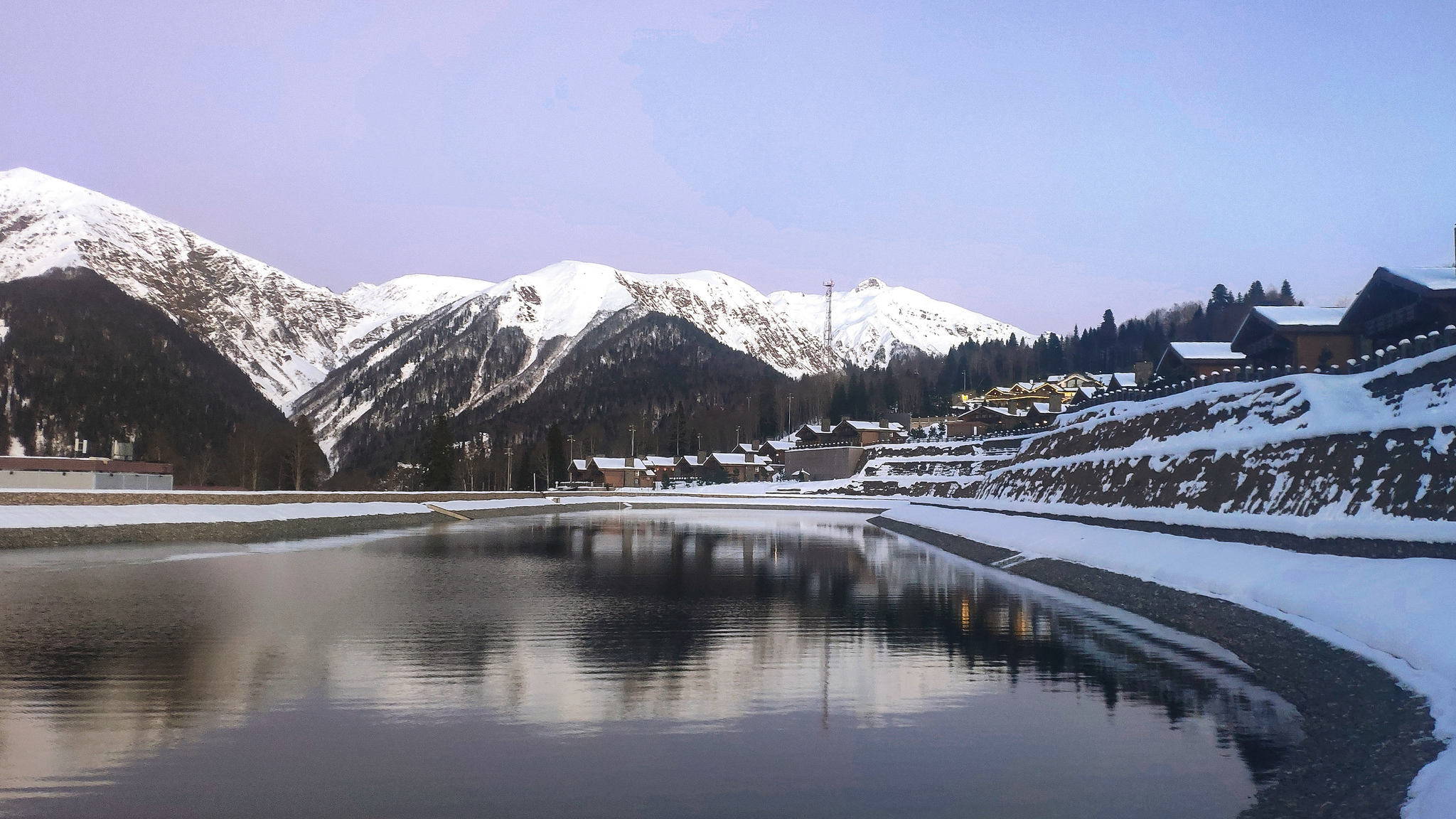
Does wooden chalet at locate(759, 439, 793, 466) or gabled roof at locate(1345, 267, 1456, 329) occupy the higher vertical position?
gabled roof at locate(1345, 267, 1456, 329)

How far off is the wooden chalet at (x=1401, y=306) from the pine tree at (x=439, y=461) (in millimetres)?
102053

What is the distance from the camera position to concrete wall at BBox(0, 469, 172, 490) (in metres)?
65.8

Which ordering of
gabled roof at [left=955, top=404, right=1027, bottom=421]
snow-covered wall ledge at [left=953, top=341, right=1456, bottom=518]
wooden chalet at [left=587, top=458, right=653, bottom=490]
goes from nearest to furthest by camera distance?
snow-covered wall ledge at [left=953, top=341, right=1456, bottom=518]
gabled roof at [left=955, top=404, right=1027, bottom=421]
wooden chalet at [left=587, top=458, right=653, bottom=490]

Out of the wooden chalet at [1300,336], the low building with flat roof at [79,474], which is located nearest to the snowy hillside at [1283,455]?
the wooden chalet at [1300,336]

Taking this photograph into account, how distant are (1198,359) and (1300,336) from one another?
568 inches

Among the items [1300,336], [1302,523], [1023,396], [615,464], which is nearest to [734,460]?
[615,464]

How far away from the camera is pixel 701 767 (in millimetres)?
10398

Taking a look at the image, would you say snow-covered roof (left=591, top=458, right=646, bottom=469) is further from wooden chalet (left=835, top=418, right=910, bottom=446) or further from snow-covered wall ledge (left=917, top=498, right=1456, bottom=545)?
snow-covered wall ledge (left=917, top=498, right=1456, bottom=545)

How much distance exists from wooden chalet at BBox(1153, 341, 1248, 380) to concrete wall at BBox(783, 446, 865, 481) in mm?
61443

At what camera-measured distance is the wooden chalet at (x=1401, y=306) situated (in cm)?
3488

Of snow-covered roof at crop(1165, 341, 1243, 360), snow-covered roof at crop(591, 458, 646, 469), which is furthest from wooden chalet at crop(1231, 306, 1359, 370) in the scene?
snow-covered roof at crop(591, 458, 646, 469)

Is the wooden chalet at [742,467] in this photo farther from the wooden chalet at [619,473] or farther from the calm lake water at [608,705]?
the calm lake water at [608,705]

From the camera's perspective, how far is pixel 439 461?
402ft

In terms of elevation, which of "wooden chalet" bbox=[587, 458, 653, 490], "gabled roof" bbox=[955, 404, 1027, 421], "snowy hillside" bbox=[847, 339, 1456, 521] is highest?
"gabled roof" bbox=[955, 404, 1027, 421]
